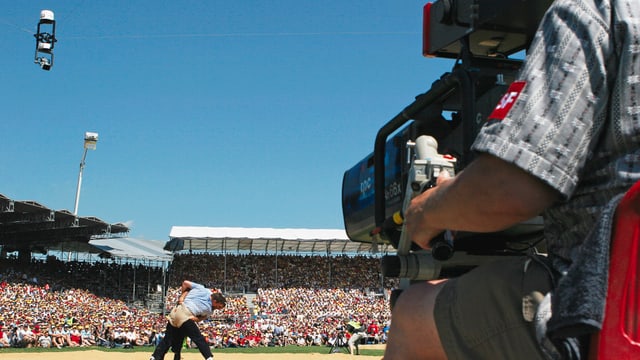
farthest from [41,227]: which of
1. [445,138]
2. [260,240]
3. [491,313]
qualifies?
[491,313]

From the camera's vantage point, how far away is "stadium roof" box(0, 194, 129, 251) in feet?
114

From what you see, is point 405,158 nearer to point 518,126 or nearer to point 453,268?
point 453,268

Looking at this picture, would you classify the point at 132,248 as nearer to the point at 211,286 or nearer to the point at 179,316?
the point at 211,286

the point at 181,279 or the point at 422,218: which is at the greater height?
the point at 422,218

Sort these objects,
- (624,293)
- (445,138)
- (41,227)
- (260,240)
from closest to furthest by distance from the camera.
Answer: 1. (624,293)
2. (445,138)
3. (41,227)
4. (260,240)

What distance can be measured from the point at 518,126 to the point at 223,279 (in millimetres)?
41989

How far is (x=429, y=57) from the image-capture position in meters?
2.88

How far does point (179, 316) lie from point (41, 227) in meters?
31.6

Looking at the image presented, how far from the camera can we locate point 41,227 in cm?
3881

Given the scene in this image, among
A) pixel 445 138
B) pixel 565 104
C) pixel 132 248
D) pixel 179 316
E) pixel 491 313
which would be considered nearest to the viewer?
pixel 565 104

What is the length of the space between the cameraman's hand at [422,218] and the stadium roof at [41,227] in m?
33.7

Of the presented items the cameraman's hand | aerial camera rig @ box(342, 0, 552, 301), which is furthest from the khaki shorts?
the cameraman's hand

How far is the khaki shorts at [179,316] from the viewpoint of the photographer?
33.3ft

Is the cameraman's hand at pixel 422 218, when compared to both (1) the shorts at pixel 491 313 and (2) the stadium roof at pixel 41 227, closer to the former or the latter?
(1) the shorts at pixel 491 313
